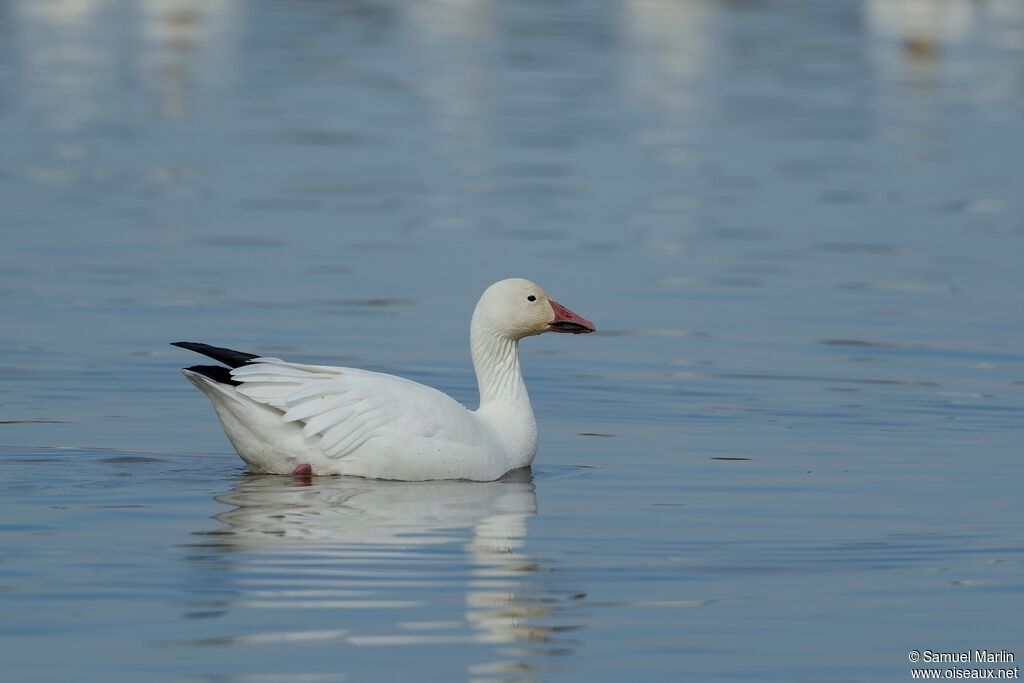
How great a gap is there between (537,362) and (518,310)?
2826 millimetres

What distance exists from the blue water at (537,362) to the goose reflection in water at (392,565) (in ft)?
0.08

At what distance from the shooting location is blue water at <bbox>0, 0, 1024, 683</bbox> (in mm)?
7461

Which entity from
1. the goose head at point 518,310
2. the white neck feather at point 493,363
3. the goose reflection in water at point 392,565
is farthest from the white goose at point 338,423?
the goose head at point 518,310

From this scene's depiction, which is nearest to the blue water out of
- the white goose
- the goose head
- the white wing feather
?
the white goose

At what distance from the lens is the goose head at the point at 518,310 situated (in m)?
10.9

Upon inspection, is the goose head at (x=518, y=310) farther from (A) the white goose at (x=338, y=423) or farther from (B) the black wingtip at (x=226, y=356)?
(B) the black wingtip at (x=226, y=356)

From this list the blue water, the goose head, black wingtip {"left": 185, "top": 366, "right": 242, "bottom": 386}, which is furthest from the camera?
the goose head

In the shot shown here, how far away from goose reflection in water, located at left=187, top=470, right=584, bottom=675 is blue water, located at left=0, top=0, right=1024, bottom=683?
2 cm

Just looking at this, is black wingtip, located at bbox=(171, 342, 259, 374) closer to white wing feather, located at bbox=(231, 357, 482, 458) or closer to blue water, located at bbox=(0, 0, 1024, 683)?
white wing feather, located at bbox=(231, 357, 482, 458)

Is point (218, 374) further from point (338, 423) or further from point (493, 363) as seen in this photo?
point (493, 363)

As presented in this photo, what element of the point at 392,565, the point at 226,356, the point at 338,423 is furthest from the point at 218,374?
the point at 392,565

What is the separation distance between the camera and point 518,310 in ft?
35.7

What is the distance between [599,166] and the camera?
22.5m

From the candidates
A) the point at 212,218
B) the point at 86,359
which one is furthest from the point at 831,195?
the point at 86,359
